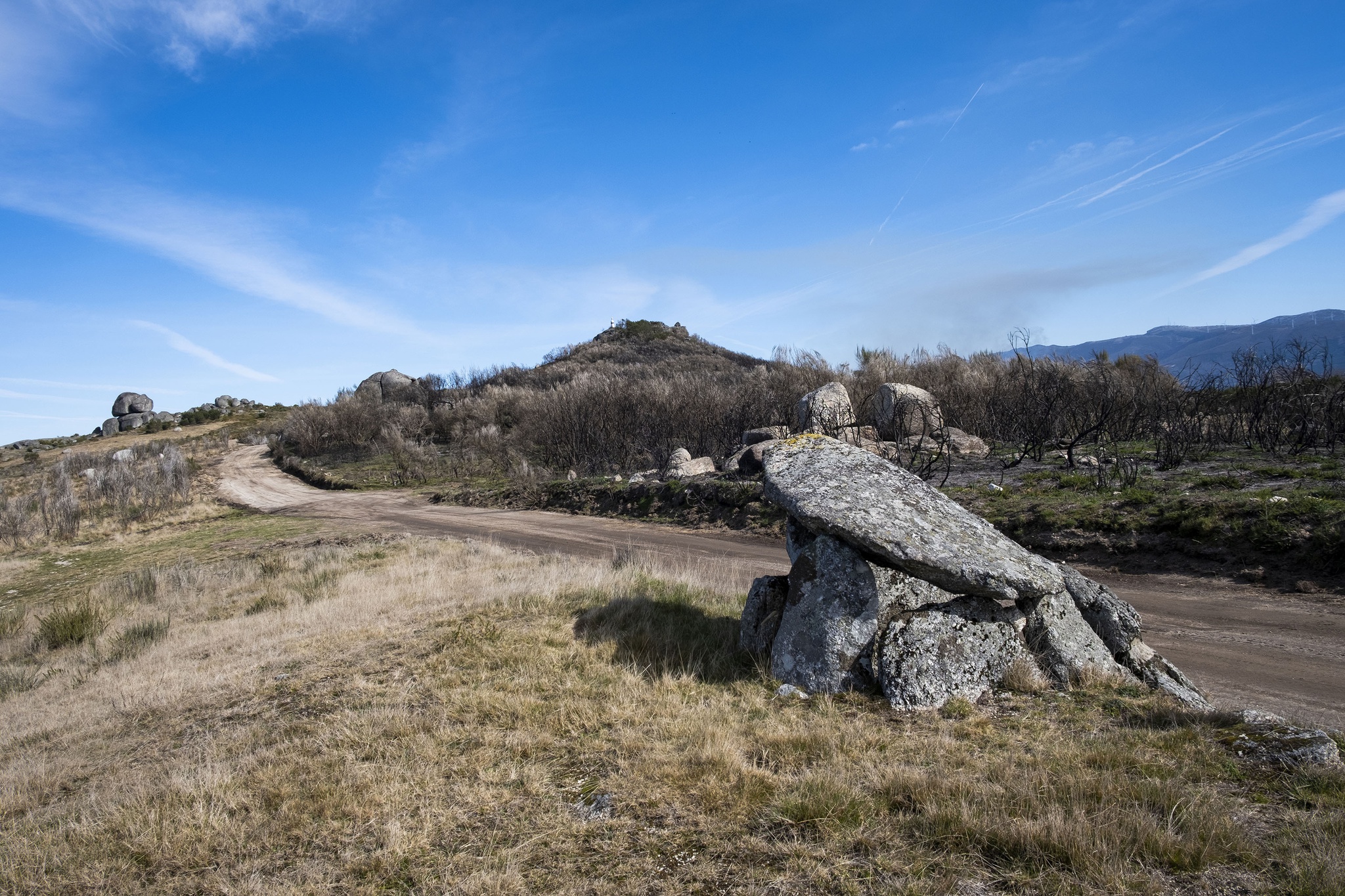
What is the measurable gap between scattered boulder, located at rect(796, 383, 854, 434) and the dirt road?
7.83 m

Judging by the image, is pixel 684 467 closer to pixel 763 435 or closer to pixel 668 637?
pixel 763 435

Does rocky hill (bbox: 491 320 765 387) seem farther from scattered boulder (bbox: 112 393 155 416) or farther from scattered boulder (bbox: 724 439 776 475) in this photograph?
scattered boulder (bbox: 112 393 155 416)

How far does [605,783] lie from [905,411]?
22170 mm

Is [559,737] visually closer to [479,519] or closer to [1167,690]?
[1167,690]

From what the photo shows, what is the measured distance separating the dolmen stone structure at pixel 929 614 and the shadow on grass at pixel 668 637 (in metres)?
0.71

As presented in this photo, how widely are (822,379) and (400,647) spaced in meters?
26.2

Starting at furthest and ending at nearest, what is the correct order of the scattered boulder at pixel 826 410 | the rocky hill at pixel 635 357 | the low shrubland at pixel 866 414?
the rocky hill at pixel 635 357 → the scattered boulder at pixel 826 410 → the low shrubland at pixel 866 414

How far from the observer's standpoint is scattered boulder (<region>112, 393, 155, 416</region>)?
2699 inches

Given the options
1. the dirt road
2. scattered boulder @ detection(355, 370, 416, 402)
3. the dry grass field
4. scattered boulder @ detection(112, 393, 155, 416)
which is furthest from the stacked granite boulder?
the dry grass field

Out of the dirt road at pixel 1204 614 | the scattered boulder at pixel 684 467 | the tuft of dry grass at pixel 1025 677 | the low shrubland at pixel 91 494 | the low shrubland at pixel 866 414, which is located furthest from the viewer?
the low shrubland at pixel 91 494

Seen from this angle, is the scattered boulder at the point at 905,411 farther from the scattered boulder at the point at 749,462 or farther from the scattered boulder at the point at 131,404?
the scattered boulder at the point at 131,404

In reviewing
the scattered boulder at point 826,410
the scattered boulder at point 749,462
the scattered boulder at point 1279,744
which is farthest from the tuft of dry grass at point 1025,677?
the scattered boulder at point 826,410

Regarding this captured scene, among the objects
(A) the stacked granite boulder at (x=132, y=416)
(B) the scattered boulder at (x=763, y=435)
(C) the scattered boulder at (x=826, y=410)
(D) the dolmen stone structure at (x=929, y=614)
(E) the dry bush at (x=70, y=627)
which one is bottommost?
(E) the dry bush at (x=70, y=627)

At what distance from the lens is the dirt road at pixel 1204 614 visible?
6.15 meters
